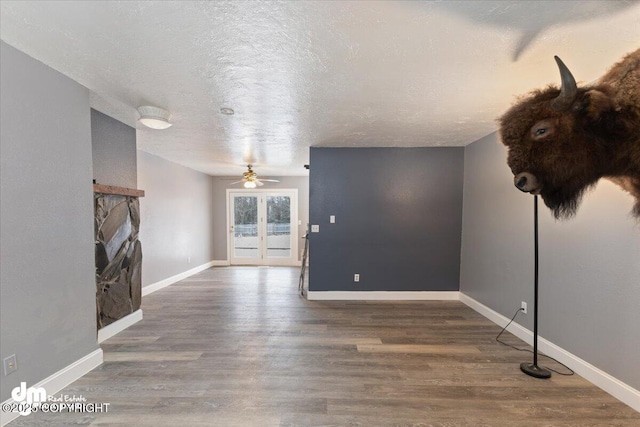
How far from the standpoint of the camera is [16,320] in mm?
1677

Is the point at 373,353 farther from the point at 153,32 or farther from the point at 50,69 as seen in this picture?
the point at 50,69

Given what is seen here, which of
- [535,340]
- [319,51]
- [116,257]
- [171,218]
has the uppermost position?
[319,51]

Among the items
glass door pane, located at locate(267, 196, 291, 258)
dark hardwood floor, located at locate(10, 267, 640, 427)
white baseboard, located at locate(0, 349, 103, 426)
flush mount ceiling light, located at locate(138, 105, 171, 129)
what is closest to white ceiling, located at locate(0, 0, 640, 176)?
flush mount ceiling light, located at locate(138, 105, 171, 129)

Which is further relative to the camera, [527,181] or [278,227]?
[278,227]

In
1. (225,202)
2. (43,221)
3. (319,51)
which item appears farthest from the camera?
(225,202)

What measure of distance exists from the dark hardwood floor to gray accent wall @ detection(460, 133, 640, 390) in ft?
1.07

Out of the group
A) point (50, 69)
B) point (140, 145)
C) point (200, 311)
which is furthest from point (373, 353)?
point (140, 145)

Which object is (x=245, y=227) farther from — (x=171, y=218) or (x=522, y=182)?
(x=522, y=182)

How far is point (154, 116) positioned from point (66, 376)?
7.42 feet

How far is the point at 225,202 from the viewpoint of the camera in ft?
22.8

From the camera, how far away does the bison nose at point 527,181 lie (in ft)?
3.75

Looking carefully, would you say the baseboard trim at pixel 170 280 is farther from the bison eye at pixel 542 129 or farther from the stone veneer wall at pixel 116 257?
the bison eye at pixel 542 129

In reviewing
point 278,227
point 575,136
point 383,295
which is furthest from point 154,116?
point 278,227

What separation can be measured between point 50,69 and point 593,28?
138 inches
